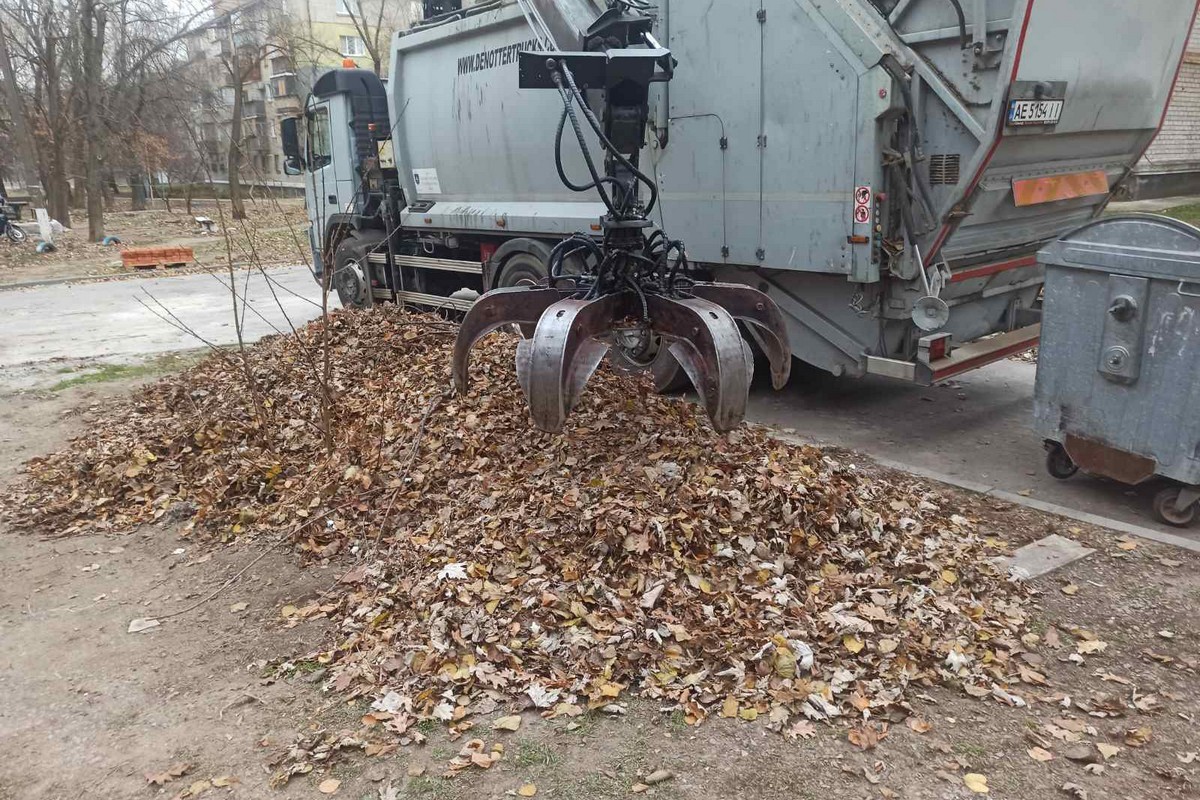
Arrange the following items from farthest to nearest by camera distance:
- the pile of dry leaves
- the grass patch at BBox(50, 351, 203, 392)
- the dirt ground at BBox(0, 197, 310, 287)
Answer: the dirt ground at BBox(0, 197, 310, 287) < the grass patch at BBox(50, 351, 203, 392) < the pile of dry leaves

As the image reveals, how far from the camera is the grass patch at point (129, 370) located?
28.7 feet

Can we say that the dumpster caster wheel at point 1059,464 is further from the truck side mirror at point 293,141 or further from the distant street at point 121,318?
the truck side mirror at point 293,141

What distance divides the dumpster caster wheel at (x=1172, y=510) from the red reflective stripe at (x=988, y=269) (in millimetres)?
1858

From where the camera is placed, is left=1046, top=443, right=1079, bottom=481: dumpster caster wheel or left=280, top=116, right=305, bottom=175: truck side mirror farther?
left=280, top=116, right=305, bottom=175: truck side mirror

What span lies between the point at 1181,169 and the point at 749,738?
19427mm

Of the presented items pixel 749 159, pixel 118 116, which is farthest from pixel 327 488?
pixel 118 116

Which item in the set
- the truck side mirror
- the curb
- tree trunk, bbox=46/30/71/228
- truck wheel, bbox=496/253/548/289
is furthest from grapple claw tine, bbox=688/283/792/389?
tree trunk, bbox=46/30/71/228

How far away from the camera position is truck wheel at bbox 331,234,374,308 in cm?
1100

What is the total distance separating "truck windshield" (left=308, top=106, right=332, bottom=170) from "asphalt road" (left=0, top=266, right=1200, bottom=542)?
7.22ft

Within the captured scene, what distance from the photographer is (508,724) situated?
10.4 ft

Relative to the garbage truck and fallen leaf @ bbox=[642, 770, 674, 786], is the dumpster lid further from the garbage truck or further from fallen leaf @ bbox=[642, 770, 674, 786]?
fallen leaf @ bbox=[642, 770, 674, 786]

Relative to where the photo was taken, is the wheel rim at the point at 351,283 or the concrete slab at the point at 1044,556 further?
the wheel rim at the point at 351,283

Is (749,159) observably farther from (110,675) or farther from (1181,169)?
(1181,169)

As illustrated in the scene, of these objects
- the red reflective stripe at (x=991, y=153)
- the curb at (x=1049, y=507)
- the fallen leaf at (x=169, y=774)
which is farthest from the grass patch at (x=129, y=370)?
the red reflective stripe at (x=991, y=153)
